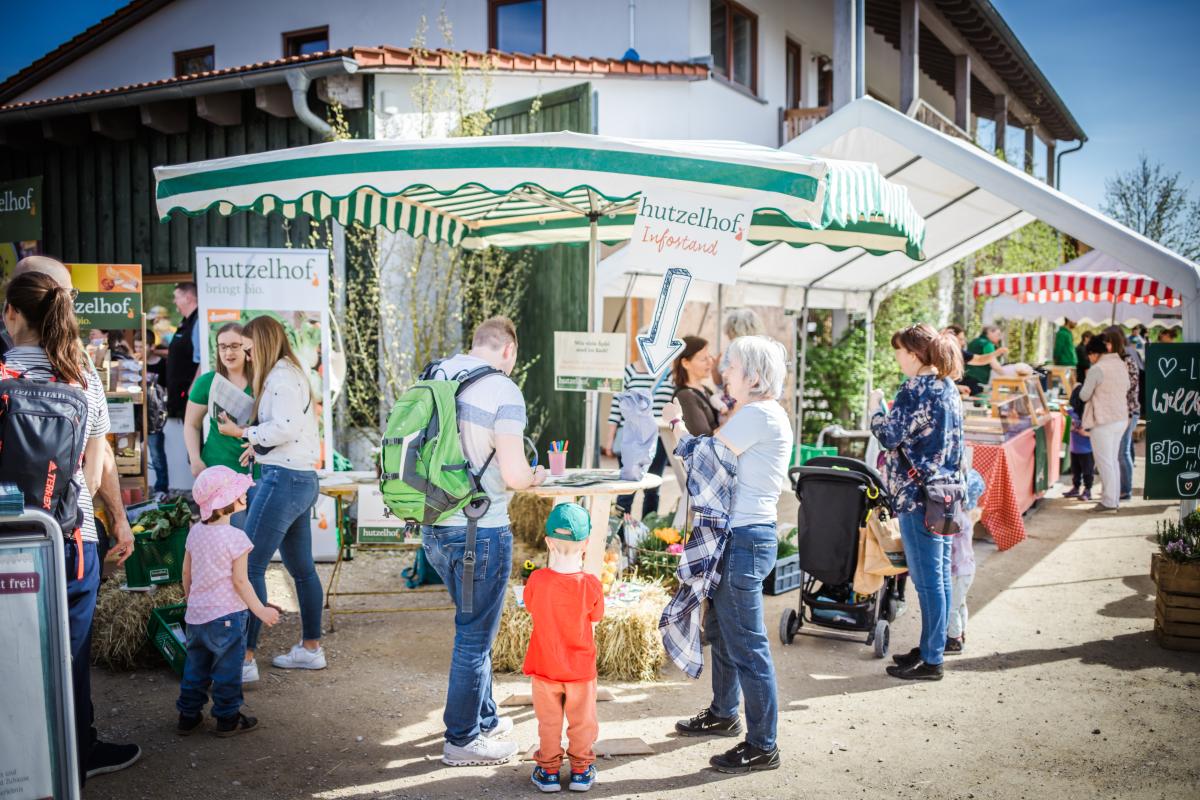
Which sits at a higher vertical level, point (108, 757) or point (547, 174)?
point (547, 174)

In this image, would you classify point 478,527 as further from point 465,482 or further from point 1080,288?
point 1080,288

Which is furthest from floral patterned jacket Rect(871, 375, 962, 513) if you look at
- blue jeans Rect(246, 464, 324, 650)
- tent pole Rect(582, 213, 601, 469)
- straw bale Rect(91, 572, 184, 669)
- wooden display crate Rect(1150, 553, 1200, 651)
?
straw bale Rect(91, 572, 184, 669)

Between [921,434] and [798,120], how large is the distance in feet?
33.7

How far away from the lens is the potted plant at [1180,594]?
5172mm

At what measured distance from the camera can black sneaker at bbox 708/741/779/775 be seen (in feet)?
12.1

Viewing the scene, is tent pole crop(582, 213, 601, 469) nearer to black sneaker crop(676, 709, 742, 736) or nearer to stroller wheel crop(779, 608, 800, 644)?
stroller wheel crop(779, 608, 800, 644)

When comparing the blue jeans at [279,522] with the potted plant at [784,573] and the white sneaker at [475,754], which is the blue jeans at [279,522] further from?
the potted plant at [784,573]

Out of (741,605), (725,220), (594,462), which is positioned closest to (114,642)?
(594,462)

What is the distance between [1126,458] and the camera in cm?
979

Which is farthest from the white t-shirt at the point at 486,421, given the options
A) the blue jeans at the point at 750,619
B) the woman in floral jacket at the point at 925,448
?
the woman in floral jacket at the point at 925,448

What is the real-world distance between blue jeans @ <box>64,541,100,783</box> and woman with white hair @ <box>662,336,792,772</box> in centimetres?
233

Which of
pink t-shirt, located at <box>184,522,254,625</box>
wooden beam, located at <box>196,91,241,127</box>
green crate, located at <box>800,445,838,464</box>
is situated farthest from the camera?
wooden beam, located at <box>196,91,241,127</box>

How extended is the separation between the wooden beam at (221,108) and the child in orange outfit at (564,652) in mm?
8341

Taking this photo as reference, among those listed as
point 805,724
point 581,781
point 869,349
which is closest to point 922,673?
point 805,724
